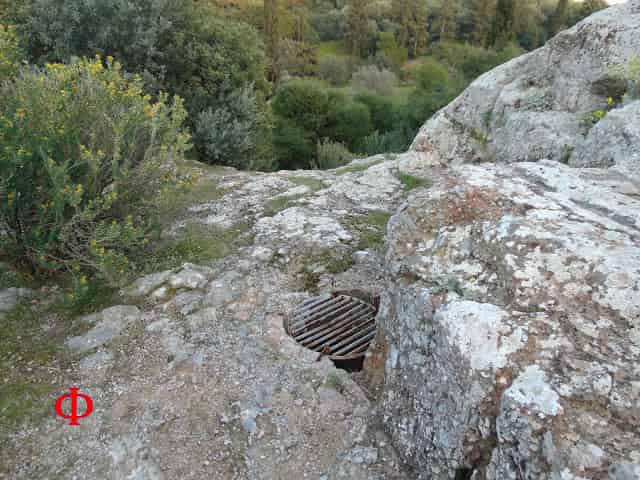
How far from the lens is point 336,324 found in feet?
12.8

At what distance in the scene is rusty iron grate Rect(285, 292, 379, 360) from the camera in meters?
3.70

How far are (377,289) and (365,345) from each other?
0.76 metres


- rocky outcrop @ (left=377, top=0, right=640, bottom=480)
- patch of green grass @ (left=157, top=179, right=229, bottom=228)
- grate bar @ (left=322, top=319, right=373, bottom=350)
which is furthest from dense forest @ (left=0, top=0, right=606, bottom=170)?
rocky outcrop @ (left=377, top=0, right=640, bottom=480)

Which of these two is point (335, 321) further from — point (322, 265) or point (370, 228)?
point (370, 228)

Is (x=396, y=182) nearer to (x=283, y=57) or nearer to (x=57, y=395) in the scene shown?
(x=57, y=395)

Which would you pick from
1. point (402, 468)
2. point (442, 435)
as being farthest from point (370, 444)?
point (442, 435)

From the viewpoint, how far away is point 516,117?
601 cm

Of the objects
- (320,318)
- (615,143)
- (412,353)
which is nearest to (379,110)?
(615,143)

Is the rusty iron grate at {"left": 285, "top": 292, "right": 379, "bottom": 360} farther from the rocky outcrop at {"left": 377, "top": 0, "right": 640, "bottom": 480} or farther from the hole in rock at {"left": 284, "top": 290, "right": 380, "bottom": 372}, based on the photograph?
the rocky outcrop at {"left": 377, "top": 0, "right": 640, "bottom": 480}

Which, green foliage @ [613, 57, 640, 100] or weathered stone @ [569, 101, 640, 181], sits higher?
green foliage @ [613, 57, 640, 100]

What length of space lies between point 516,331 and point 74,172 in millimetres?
4091

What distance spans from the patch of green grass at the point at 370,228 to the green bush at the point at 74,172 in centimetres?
218

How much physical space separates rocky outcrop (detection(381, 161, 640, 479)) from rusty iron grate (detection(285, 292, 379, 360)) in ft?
2.23

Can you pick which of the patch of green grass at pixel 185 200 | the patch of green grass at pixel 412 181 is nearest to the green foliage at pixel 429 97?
the patch of green grass at pixel 412 181
